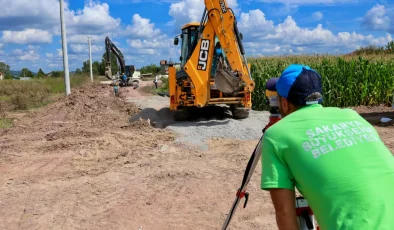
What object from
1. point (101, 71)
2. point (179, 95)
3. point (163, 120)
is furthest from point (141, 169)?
point (101, 71)

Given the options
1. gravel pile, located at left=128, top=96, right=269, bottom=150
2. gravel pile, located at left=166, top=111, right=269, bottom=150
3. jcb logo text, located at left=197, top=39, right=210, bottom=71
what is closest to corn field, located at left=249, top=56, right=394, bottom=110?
gravel pile, located at left=128, top=96, right=269, bottom=150

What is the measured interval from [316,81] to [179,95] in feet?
30.2

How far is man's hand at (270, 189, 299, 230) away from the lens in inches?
73.4

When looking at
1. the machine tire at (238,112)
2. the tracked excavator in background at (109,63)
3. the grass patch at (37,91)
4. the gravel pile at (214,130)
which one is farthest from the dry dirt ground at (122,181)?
the tracked excavator in background at (109,63)

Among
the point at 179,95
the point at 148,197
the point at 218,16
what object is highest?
the point at 218,16

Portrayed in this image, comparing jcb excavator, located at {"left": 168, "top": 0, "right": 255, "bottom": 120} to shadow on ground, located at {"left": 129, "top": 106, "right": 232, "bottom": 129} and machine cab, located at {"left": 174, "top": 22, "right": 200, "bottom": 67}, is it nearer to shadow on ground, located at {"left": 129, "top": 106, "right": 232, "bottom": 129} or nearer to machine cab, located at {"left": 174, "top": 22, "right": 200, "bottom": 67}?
shadow on ground, located at {"left": 129, "top": 106, "right": 232, "bottom": 129}

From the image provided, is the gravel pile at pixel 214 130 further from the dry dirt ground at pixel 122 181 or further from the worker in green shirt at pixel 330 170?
the worker in green shirt at pixel 330 170

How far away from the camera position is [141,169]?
23.6 ft

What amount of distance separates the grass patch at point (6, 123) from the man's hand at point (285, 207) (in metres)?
13.3

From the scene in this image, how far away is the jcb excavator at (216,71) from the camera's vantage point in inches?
425

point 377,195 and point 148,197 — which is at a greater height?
point 377,195

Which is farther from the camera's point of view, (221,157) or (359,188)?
(221,157)

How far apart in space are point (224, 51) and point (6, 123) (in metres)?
8.82

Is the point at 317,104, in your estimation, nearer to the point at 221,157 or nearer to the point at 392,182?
the point at 392,182
